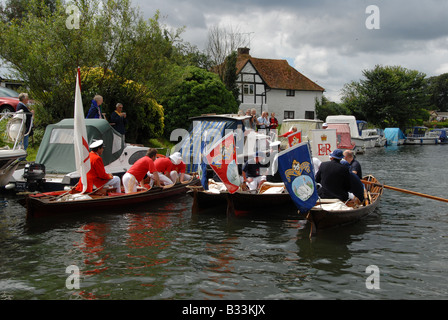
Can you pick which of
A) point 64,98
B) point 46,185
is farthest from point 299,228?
point 64,98

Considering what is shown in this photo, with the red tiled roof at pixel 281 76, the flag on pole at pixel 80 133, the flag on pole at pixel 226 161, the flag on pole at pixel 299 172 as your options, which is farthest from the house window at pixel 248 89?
the flag on pole at pixel 299 172

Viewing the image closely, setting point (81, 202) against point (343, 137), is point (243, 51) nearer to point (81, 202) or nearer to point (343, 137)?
point (343, 137)

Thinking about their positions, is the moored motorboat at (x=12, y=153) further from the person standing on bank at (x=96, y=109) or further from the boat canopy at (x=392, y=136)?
the boat canopy at (x=392, y=136)

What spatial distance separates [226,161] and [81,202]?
3.78m

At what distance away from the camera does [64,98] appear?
795 inches

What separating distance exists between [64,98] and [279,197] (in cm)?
1275

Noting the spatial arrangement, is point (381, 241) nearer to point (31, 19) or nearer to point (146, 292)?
point (146, 292)

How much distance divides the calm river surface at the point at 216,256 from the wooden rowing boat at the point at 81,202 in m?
0.27

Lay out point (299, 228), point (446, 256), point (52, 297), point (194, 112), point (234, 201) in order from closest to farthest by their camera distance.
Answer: point (52, 297), point (446, 256), point (299, 228), point (234, 201), point (194, 112)

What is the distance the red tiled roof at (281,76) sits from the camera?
177ft

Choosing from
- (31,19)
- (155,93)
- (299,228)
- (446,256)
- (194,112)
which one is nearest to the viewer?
(446,256)

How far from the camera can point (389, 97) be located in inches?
2162

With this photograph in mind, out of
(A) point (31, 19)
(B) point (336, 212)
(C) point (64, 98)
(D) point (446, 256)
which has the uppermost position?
(A) point (31, 19)

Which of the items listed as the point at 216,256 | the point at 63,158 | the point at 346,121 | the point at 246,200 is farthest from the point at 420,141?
the point at 216,256
